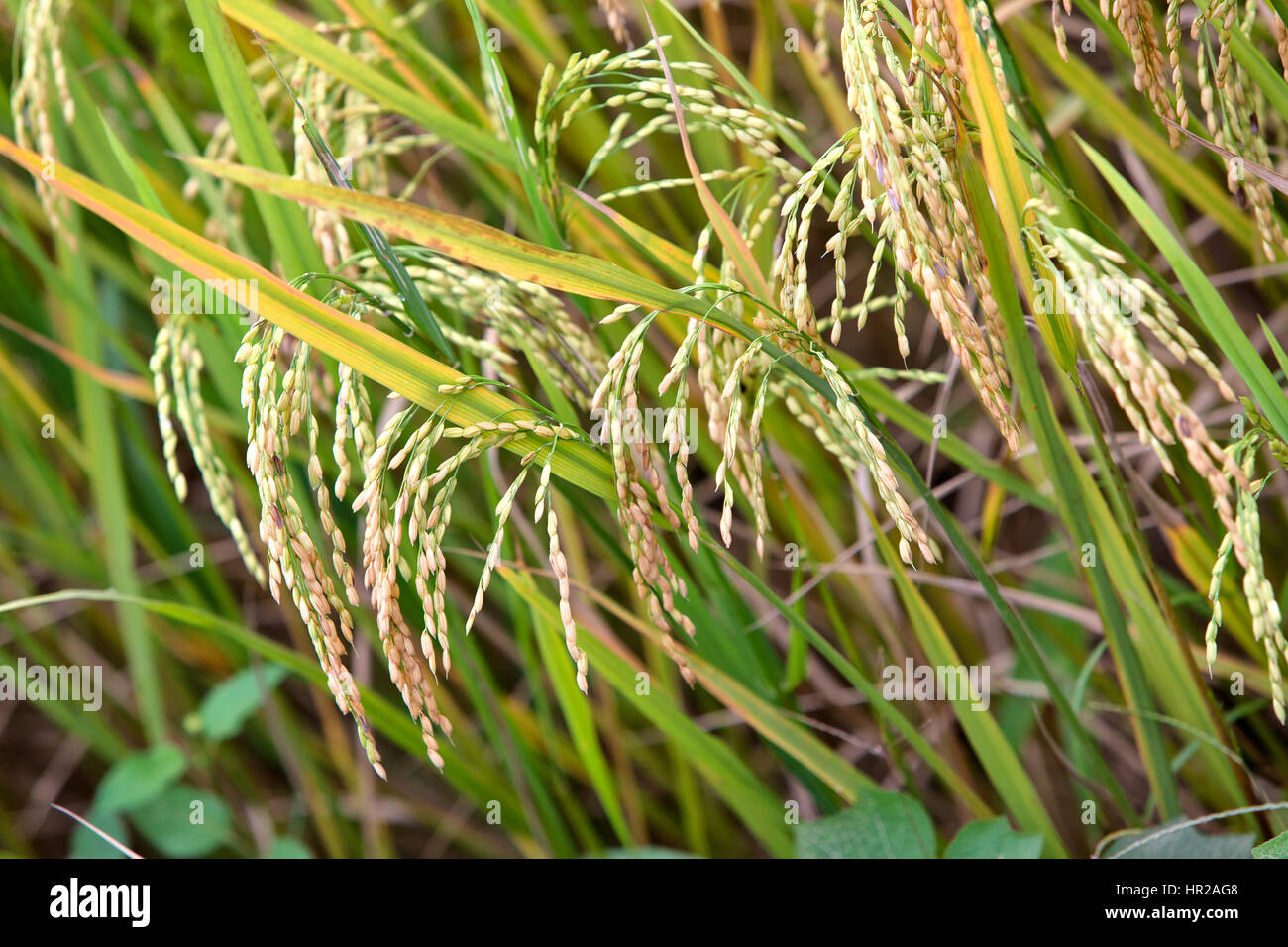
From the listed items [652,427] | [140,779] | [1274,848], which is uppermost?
[652,427]

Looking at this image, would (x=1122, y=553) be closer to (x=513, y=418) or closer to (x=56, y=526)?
(x=513, y=418)

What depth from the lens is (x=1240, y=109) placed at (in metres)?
0.78

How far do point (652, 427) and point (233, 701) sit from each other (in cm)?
92

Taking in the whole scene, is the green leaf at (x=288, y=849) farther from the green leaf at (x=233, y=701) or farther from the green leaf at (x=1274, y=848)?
the green leaf at (x=1274, y=848)

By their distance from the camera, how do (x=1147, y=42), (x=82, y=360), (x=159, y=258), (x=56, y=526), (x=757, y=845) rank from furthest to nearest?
(x=56, y=526)
(x=757, y=845)
(x=82, y=360)
(x=159, y=258)
(x=1147, y=42)

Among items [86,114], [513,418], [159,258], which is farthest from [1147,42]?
[86,114]

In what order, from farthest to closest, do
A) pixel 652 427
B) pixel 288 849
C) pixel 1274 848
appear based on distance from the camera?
pixel 288 849, pixel 652 427, pixel 1274 848

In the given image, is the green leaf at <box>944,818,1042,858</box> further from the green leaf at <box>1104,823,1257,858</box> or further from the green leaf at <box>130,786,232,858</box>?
the green leaf at <box>130,786,232,858</box>

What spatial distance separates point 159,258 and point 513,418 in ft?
2.11

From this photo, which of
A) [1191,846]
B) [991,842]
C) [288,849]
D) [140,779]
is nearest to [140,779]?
[140,779]

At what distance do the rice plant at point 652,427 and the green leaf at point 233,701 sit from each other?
1 centimetres

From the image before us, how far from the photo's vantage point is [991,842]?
918mm

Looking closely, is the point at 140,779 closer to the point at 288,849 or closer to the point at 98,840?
the point at 98,840
